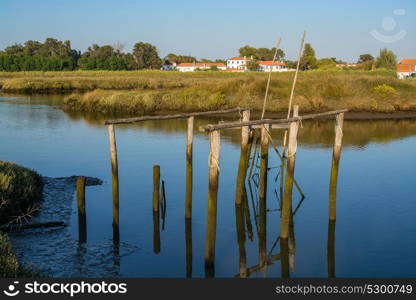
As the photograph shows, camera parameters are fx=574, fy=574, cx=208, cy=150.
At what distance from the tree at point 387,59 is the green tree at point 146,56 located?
6790 cm

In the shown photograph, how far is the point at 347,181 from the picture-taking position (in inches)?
850

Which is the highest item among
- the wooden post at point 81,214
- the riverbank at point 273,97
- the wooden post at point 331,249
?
the riverbank at point 273,97

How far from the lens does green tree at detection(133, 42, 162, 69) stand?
6102 inches

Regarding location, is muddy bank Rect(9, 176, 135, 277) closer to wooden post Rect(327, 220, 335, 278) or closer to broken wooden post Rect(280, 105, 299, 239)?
broken wooden post Rect(280, 105, 299, 239)

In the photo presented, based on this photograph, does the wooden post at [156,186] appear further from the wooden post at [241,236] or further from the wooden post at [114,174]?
the wooden post at [241,236]

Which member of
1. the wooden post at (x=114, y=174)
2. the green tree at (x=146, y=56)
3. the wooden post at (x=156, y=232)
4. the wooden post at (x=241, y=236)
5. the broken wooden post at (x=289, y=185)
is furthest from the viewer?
the green tree at (x=146, y=56)

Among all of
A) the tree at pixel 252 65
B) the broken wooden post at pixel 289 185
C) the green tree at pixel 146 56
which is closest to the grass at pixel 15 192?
the broken wooden post at pixel 289 185

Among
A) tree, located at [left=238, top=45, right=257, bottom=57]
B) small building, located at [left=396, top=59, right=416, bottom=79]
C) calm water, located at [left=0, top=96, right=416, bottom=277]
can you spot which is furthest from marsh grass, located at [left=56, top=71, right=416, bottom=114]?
tree, located at [left=238, top=45, right=257, bottom=57]

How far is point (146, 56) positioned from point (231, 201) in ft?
Result: 467


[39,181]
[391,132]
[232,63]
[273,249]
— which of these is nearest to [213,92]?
[391,132]

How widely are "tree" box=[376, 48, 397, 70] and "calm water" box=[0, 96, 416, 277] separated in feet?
245

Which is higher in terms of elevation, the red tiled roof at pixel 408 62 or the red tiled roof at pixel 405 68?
the red tiled roof at pixel 408 62

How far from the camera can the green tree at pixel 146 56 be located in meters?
155

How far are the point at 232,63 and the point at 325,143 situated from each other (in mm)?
147897
